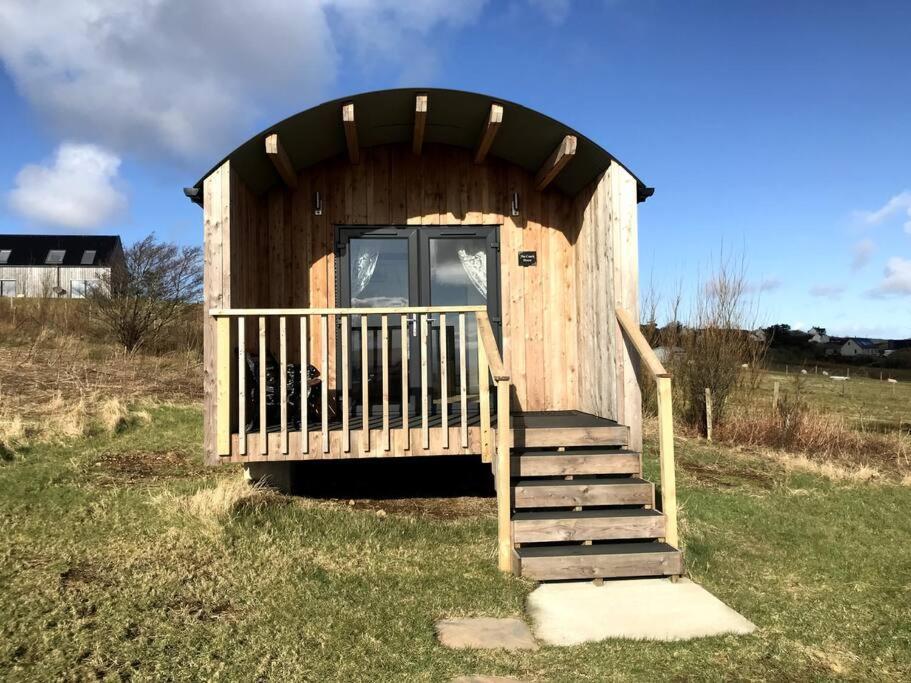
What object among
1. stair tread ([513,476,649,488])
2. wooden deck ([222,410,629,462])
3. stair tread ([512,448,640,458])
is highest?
wooden deck ([222,410,629,462])

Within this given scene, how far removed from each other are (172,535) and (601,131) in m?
4.42

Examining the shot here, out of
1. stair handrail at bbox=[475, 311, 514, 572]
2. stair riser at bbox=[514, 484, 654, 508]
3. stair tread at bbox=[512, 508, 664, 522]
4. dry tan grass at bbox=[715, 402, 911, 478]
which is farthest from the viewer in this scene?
dry tan grass at bbox=[715, 402, 911, 478]

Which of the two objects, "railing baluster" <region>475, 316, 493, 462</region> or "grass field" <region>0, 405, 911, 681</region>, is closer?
"grass field" <region>0, 405, 911, 681</region>

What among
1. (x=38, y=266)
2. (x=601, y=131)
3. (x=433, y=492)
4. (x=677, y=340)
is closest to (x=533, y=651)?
(x=433, y=492)

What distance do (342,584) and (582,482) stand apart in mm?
1779

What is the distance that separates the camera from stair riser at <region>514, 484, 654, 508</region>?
4.38 meters

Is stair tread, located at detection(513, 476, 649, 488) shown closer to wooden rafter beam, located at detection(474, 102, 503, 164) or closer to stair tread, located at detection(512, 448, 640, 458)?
stair tread, located at detection(512, 448, 640, 458)

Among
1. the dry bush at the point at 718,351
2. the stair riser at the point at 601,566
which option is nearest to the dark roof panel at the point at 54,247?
the dry bush at the point at 718,351

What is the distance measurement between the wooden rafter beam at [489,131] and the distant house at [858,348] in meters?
36.1

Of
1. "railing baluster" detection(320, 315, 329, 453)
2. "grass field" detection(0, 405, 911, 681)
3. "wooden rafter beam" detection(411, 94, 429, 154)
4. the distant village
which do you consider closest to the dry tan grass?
"grass field" detection(0, 405, 911, 681)

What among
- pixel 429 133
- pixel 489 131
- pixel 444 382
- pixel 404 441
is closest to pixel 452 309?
pixel 444 382

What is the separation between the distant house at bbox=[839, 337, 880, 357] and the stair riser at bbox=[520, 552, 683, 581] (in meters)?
37.2

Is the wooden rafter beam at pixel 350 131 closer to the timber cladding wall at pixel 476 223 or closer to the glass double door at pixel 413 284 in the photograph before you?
the timber cladding wall at pixel 476 223

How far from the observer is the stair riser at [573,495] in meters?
4.38
